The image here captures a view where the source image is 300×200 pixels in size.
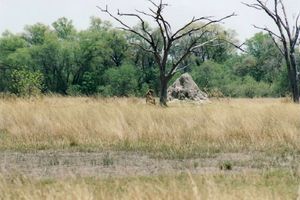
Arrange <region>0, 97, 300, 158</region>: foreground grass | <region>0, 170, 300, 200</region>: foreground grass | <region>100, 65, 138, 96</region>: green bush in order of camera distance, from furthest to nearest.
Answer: <region>100, 65, 138, 96</region>: green bush, <region>0, 97, 300, 158</region>: foreground grass, <region>0, 170, 300, 200</region>: foreground grass

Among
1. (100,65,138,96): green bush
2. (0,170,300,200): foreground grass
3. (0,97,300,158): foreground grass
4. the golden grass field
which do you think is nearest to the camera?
(0,170,300,200): foreground grass

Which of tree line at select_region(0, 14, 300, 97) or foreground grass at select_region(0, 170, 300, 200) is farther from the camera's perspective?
tree line at select_region(0, 14, 300, 97)

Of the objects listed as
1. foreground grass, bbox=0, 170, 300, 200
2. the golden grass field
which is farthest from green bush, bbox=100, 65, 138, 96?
foreground grass, bbox=0, 170, 300, 200

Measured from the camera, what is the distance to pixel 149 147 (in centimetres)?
1000

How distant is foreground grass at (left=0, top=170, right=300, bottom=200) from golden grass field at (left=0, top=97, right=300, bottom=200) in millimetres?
11

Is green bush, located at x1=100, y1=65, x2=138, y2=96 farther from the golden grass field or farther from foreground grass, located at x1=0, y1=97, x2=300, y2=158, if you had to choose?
foreground grass, located at x1=0, y1=97, x2=300, y2=158

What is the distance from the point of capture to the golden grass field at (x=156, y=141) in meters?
5.80

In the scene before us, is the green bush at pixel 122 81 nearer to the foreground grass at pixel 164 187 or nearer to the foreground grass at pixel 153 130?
the foreground grass at pixel 153 130

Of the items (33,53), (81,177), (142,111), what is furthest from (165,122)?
(33,53)

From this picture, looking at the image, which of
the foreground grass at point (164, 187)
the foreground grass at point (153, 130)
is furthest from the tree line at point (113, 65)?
the foreground grass at point (164, 187)

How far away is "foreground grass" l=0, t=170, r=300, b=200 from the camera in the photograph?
17.0 ft

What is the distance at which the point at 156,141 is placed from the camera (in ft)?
35.0

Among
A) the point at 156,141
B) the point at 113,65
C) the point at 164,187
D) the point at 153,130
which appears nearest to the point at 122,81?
the point at 113,65

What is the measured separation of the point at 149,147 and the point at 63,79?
6053cm
